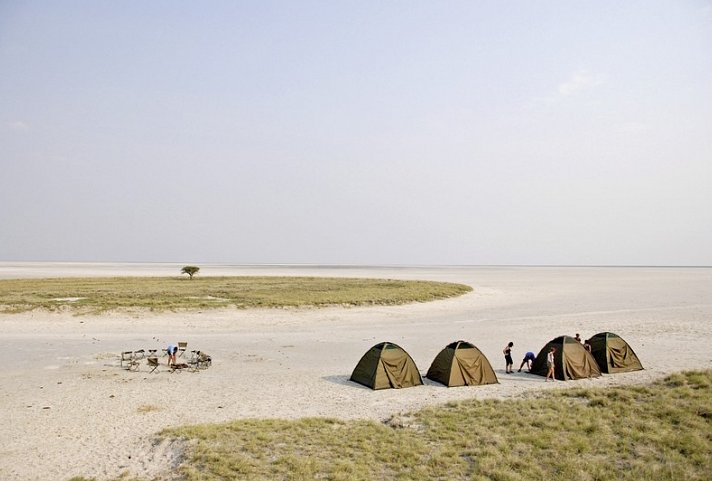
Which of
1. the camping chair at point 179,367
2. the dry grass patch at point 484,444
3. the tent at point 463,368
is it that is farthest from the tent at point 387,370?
the camping chair at point 179,367

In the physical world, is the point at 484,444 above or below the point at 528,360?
below

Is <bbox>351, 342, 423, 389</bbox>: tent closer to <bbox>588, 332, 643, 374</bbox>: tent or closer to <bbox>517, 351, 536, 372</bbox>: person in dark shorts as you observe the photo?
<bbox>517, 351, 536, 372</bbox>: person in dark shorts

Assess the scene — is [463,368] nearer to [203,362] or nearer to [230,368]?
[230,368]

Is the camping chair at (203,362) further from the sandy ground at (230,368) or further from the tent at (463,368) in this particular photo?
the tent at (463,368)

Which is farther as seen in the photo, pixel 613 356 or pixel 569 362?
pixel 613 356

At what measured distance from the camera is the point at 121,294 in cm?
4962

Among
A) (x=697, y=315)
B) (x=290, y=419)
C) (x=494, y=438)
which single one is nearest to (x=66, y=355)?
(x=290, y=419)

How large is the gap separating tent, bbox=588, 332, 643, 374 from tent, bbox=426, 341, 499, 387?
564cm

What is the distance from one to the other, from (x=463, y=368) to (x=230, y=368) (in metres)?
11.1

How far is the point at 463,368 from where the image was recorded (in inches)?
811

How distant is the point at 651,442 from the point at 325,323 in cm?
2796

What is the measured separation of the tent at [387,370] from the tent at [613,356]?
29.1 feet

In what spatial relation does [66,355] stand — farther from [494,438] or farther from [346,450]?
[494,438]

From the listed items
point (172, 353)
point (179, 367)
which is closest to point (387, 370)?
point (179, 367)
